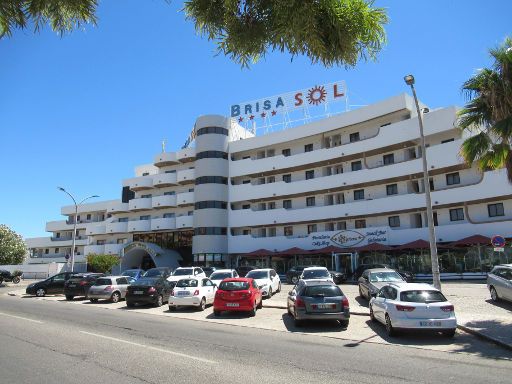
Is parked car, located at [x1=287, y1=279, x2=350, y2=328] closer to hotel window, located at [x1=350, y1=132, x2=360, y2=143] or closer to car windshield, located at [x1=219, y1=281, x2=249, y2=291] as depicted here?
car windshield, located at [x1=219, y1=281, x2=249, y2=291]

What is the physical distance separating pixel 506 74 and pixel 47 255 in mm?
69847

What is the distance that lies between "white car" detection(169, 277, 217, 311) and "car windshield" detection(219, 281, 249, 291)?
2.38 m

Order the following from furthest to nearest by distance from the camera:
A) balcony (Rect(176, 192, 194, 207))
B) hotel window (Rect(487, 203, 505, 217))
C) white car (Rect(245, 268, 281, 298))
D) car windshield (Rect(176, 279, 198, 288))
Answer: balcony (Rect(176, 192, 194, 207)) < hotel window (Rect(487, 203, 505, 217)) < white car (Rect(245, 268, 281, 298)) < car windshield (Rect(176, 279, 198, 288))

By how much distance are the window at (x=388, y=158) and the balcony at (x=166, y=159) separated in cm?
2683

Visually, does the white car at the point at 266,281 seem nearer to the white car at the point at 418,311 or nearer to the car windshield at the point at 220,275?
the car windshield at the point at 220,275

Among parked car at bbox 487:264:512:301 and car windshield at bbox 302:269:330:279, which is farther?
car windshield at bbox 302:269:330:279

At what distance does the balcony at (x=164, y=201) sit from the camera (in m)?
53.4

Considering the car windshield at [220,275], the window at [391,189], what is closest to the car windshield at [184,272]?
the car windshield at [220,275]

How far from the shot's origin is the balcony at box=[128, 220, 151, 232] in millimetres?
54344

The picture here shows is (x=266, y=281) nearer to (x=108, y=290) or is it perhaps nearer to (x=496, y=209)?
(x=108, y=290)

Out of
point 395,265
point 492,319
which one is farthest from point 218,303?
point 395,265

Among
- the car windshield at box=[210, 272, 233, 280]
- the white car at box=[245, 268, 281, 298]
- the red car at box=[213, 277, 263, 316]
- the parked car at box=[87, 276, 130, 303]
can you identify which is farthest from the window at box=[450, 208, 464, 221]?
the parked car at box=[87, 276, 130, 303]

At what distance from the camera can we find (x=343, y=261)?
40.8m

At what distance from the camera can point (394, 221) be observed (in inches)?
1554
